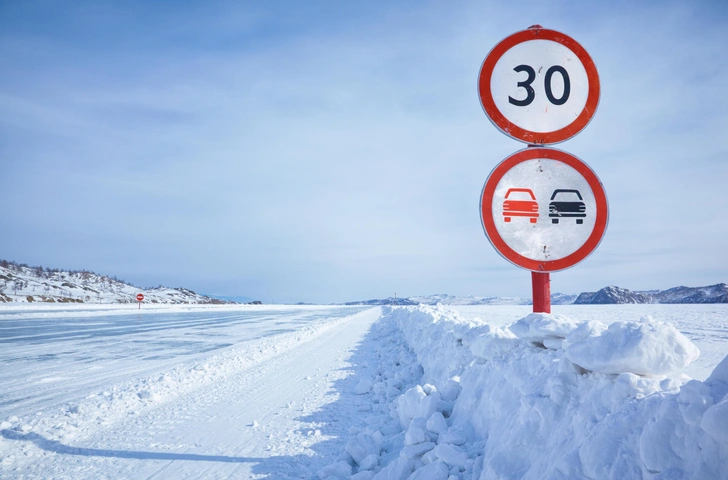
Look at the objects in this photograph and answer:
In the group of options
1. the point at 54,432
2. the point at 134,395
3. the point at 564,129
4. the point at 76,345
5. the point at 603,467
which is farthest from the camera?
the point at 76,345

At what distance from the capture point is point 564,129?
5.78 ft

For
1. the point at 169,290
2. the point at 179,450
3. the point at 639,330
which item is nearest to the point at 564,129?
the point at 639,330

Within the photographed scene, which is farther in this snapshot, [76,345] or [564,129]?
[76,345]

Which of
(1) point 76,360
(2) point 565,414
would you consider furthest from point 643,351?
(1) point 76,360

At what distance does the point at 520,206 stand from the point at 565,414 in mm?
1203

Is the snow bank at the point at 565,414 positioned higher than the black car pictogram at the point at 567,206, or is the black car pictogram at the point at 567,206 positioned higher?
the black car pictogram at the point at 567,206

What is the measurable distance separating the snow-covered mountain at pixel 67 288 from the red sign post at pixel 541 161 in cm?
5962

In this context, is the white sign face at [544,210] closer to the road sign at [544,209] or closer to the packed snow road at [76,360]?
the road sign at [544,209]

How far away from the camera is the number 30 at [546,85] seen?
5.86ft

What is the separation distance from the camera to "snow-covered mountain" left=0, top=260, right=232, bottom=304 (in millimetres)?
66000

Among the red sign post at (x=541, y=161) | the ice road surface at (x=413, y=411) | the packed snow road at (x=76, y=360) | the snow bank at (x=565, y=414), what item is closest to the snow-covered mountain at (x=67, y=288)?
the packed snow road at (x=76, y=360)

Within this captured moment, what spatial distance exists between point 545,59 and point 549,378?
1.75 metres

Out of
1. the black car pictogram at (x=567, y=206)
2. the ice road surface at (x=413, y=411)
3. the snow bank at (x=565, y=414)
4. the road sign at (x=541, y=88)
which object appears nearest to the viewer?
the snow bank at (x=565, y=414)

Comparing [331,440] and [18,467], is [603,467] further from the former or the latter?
[18,467]
